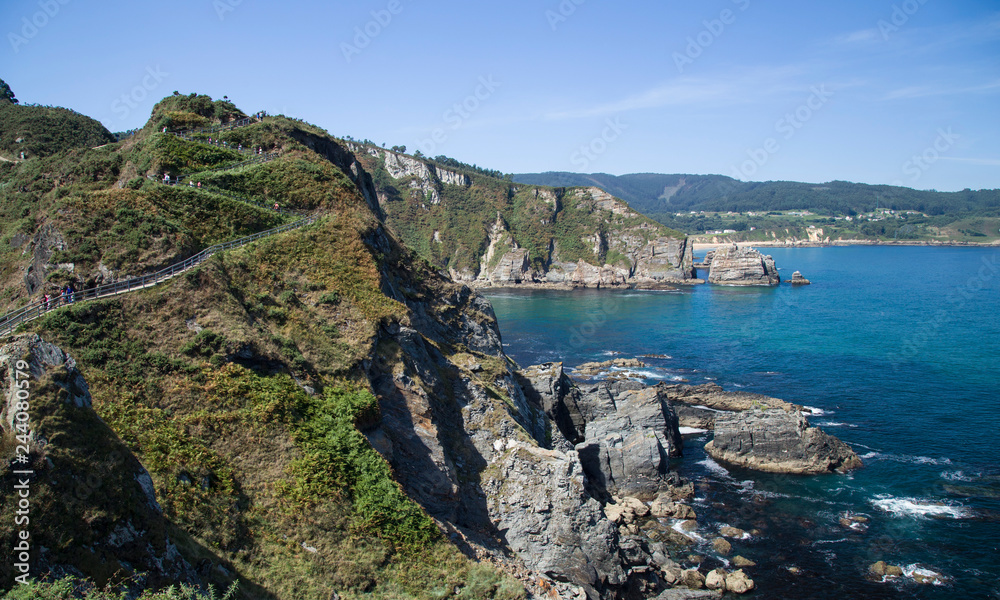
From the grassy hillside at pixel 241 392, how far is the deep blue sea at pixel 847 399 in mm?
22997

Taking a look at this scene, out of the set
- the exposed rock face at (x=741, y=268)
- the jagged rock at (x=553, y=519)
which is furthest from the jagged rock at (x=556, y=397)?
the exposed rock face at (x=741, y=268)

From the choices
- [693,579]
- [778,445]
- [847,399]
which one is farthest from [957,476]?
[693,579]

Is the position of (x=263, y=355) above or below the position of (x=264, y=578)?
above

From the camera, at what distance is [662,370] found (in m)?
74.6

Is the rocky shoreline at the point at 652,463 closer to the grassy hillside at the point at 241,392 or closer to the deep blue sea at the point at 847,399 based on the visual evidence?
the deep blue sea at the point at 847,399

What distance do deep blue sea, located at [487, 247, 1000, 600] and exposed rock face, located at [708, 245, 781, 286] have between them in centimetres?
2014

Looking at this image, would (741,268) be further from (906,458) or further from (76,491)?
(76,491)

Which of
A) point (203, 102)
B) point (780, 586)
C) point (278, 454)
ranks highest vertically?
point (203, 102)

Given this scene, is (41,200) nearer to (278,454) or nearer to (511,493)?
(278,454)

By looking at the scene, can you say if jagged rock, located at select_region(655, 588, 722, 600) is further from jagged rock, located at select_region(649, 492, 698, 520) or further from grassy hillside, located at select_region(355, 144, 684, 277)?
grassy hillside, located at select_region(355, 144, 684, 277)

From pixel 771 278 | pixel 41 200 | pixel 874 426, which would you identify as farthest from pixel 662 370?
pixel 771 278

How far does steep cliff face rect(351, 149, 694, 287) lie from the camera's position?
174750 mm

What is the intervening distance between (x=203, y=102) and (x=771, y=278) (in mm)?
151013

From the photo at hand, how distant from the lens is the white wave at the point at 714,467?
46625mm
